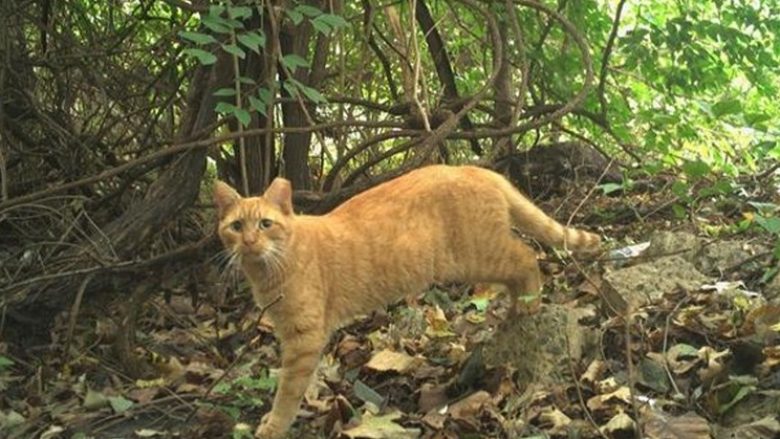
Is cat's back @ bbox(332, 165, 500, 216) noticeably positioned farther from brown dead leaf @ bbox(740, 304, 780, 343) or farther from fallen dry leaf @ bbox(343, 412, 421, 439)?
brown dead leaf @ bbox(740, 304, 780, 343)

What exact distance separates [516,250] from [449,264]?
30cm

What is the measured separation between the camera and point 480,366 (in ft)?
12.3

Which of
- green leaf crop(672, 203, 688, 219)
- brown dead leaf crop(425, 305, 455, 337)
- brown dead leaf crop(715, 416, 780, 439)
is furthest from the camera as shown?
green leaf crop(672, 203, 688, 219)

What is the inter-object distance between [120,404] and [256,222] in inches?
36.9

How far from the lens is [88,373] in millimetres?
4477

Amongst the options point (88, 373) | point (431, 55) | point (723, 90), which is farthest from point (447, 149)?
point (88, 373)

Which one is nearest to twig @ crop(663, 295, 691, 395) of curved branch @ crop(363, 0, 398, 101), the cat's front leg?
the cat's front leg

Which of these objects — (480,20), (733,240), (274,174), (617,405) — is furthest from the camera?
Result: (480,20)

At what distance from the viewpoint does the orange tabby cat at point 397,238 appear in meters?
3.96

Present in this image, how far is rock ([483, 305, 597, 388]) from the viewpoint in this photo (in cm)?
360

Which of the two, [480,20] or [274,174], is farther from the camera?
[480,20]

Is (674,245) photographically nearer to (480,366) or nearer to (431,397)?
(480,366)

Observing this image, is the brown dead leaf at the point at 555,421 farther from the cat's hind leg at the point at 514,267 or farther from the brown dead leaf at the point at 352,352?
the brown dead leaf at the point at 352,352

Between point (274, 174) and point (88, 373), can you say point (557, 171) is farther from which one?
point (88, 373)
